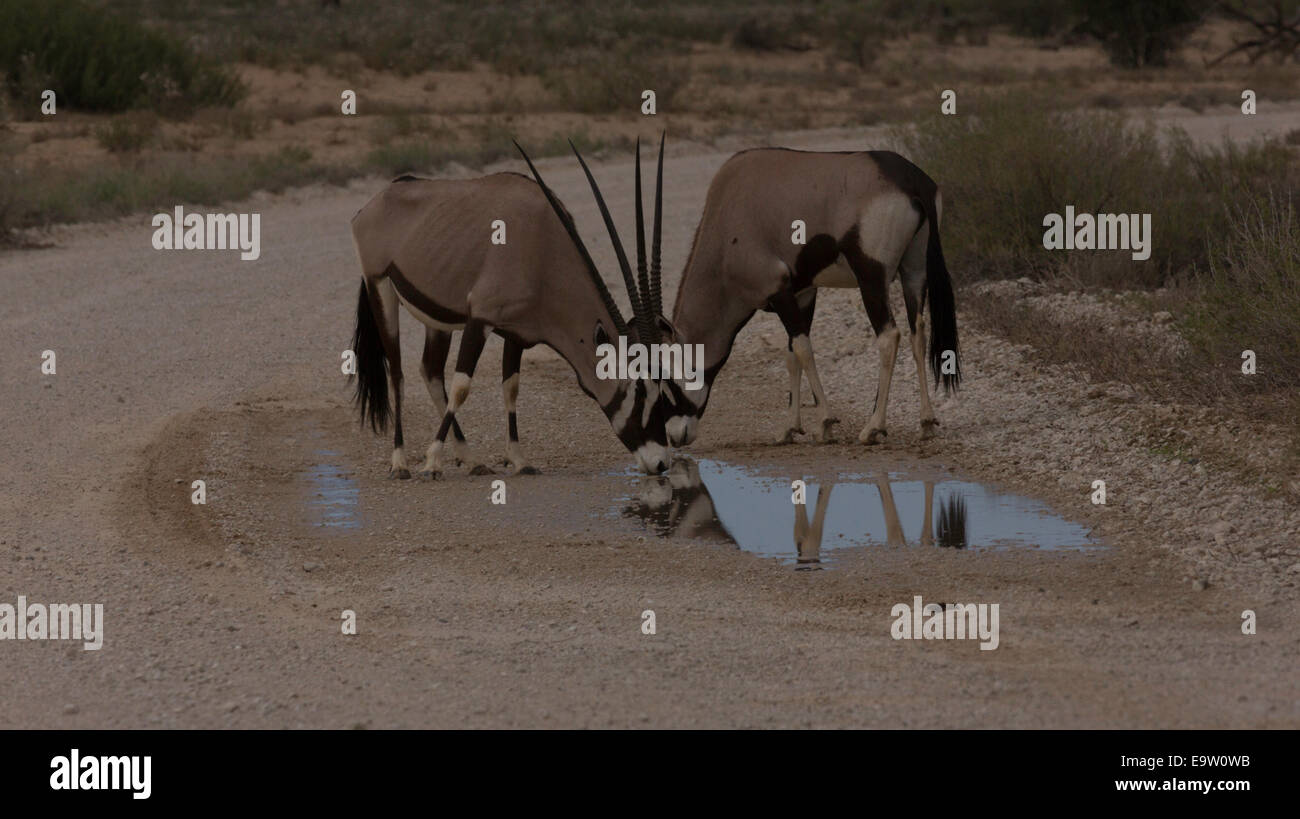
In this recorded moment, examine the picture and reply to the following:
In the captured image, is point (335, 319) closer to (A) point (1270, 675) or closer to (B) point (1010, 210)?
(B) point (1010, 210)

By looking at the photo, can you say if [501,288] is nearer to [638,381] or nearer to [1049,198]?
[638,381]

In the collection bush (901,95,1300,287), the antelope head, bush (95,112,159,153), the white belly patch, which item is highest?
bush (95,112,159,153)

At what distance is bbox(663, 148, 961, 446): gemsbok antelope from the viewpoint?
9352mm

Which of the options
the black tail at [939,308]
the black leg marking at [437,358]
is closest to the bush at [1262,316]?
the black tail at [939,308]

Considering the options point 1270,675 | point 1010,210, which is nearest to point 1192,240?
point 1010,210

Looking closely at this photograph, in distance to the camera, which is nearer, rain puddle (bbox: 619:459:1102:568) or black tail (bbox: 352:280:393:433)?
rain puddle (bbox: 619:459:1102:568)

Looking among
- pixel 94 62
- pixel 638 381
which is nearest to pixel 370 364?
pixel 638 381

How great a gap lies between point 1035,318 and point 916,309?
9.13ft

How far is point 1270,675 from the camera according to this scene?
→ 5.45 meters

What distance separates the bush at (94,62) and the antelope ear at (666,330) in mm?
21719

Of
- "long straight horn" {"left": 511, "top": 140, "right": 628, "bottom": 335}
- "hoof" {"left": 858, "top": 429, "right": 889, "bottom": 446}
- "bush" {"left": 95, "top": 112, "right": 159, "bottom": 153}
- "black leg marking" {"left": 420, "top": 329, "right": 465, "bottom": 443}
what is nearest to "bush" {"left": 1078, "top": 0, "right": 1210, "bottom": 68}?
"bush" {"left": 95, "top": 112, "right": 159, "bottom": 153}

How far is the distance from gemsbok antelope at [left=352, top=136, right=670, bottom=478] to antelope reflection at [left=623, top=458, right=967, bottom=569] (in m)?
0.25

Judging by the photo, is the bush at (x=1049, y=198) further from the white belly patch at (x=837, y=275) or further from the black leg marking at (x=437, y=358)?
the black leg marking at (x=437, y=358)

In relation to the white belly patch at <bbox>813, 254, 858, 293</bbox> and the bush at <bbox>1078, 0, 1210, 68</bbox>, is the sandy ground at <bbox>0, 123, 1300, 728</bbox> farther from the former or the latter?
the bush at <bbox>1078, 0, 1210, 68</bbox>
